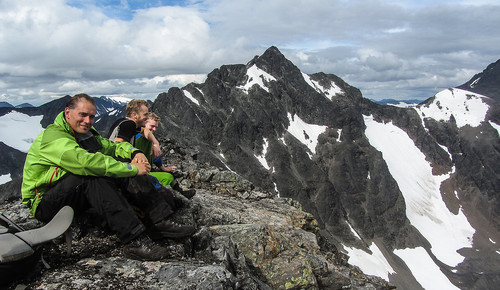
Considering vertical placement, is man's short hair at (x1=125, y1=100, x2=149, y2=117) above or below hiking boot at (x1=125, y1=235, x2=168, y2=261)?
above

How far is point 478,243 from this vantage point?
620 feet

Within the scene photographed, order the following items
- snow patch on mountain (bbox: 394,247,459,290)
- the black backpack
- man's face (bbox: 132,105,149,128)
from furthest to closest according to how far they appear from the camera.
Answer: snow patch on mountain (bbox: 394,247,459,290), man's face (bbox: 132,105,149,128), the black backpack

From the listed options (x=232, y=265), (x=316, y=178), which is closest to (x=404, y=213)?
(x=316, y=178)

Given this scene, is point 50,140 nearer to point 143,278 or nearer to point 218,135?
point 143,278

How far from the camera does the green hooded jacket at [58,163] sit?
668 cm

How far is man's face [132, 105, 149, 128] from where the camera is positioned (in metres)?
11.1

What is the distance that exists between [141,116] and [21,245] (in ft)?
20.0

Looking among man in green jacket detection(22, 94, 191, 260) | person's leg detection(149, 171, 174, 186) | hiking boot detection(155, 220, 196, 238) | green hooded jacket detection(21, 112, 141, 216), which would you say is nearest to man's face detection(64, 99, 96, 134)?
man in green jacket detection(22, 94, 191, 260)

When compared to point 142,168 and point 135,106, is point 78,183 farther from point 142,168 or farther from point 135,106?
point 135,106

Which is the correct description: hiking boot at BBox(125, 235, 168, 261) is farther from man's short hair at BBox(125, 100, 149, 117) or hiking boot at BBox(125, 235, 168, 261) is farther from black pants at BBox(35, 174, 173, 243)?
man's short hair at BBox(125, 100, 149, 117)

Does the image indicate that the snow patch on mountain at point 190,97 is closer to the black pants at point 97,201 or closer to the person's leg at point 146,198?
the person's leg at point 146,198

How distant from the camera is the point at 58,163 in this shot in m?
6.72

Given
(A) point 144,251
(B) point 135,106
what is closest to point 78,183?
(A) point 144,251

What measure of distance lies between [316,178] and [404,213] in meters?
59.7
